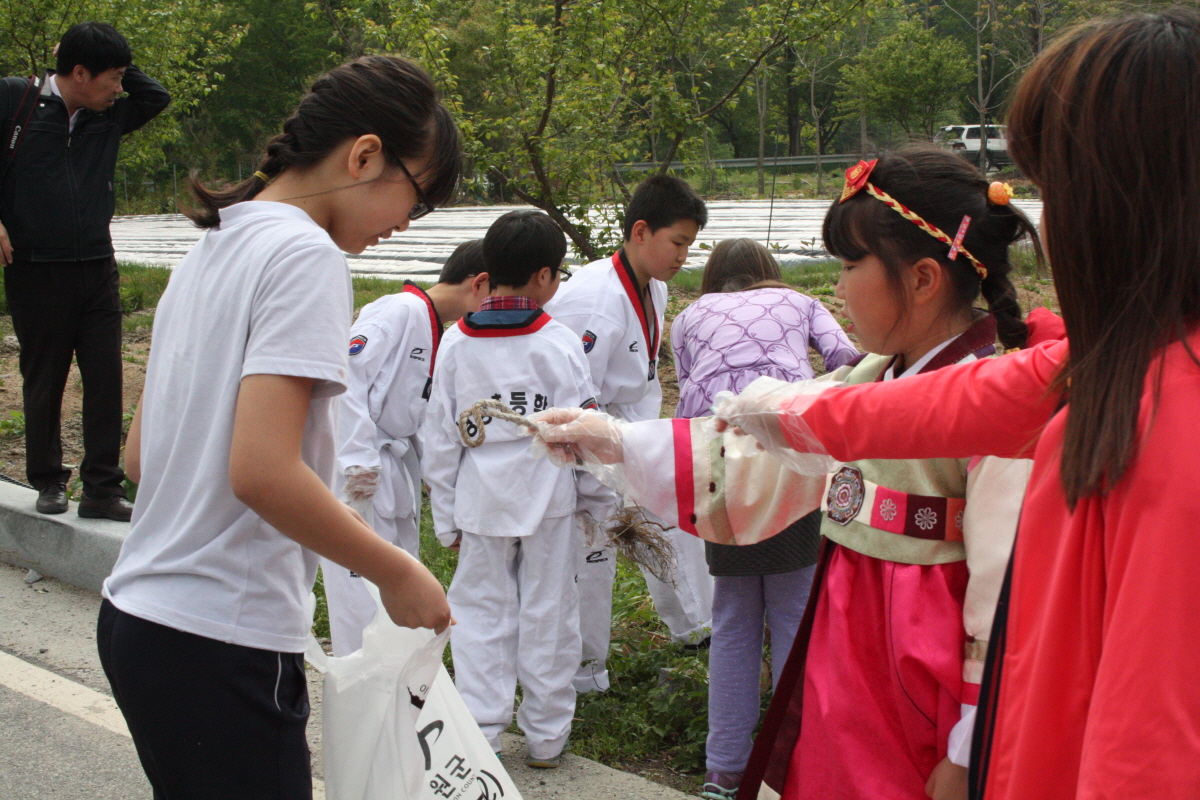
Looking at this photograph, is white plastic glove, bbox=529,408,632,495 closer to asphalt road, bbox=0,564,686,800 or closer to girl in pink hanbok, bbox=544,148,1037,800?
girl in pink hanbok, bbox=544,148,1037,800

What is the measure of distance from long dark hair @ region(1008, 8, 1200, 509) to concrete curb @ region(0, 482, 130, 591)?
12.7 ft

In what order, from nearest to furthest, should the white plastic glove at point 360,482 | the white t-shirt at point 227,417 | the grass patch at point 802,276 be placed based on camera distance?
the white t-shirt at point 227,417
the white plastic glove at point 360,482
the grass patch at point 802,276

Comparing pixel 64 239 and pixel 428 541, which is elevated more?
pixel 64 239

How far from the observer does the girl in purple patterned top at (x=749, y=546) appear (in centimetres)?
291

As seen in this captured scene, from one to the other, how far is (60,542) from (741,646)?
3.02m

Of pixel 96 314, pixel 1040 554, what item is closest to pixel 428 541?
pixel 96 314

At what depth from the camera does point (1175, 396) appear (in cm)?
107

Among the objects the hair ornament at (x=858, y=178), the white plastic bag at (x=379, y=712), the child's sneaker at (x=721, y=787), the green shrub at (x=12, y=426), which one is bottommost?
the child's sneaker at (x=721, y=787)

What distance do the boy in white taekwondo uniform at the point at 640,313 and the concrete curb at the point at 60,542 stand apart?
2021mm

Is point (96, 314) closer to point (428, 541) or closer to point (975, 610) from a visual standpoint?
point (428, 541)

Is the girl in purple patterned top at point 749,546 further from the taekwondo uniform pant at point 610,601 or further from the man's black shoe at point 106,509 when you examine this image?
the man's black shoe at point 106,509

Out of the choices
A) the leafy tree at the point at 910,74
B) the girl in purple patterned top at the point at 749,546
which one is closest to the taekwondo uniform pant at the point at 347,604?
the girl in purple patterned top at the point at 749,546

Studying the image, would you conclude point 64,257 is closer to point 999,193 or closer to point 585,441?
point 585,441

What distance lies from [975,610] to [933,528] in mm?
152
